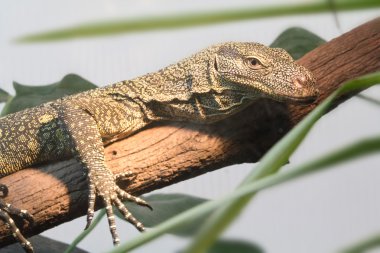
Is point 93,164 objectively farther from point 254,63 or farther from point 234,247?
point 234,247

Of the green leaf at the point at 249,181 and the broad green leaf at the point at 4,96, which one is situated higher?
the broad green leaf at the point at 4,96

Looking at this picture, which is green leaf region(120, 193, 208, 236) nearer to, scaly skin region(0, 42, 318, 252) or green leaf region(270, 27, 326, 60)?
scaly skin region(0, 42, 318, 252)

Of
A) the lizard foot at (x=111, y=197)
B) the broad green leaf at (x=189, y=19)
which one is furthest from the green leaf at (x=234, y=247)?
the lizard foot at (x=111, y=197)

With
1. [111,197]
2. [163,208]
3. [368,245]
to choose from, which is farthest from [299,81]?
[368,245]

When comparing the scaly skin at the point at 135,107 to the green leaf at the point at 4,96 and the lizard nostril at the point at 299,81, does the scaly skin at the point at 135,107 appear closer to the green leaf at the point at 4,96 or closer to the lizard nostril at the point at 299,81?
the lizard nostril at the point at 299,81

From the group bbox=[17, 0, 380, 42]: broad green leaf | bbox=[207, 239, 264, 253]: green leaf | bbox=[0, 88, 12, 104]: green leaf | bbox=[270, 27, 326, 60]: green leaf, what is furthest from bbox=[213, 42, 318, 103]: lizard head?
bbox=[17, 0, 380, 42]: broad green leaf
